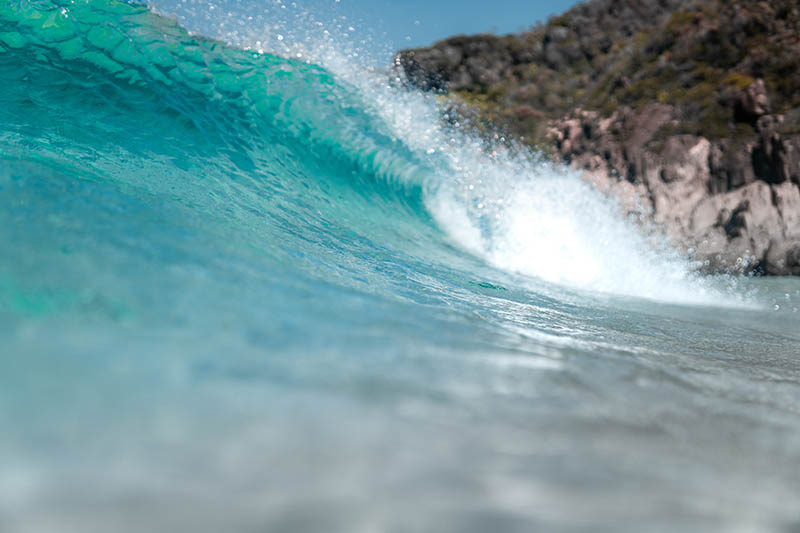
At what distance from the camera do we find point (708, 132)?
29.8ft

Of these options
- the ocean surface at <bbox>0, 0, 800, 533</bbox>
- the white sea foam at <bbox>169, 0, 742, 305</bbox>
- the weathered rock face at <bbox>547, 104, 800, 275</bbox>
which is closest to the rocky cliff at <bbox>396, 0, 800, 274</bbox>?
the weathered rock face at <bbox>547, 104, 800, 275</bbox>

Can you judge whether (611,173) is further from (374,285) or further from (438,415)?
(438,415)

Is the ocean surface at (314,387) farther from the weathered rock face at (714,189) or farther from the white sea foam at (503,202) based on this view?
the weathered rock face at (714,189)

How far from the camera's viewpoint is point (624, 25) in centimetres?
2203

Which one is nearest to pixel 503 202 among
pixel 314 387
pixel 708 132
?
pixel 314 387

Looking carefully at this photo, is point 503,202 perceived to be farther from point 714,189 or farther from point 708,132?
point 708,132

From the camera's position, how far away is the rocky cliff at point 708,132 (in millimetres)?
7344

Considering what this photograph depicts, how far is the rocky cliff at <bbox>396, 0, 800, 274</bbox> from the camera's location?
734 centimetres

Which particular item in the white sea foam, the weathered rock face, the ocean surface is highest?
the weathered rock face

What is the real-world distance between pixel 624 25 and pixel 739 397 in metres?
26.1

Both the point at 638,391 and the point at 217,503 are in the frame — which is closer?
the point at 217,503

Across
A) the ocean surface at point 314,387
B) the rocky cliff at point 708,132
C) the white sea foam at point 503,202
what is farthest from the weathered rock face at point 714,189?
the ocean surface at point 314,387

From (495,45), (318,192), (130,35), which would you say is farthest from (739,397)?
(495,45)

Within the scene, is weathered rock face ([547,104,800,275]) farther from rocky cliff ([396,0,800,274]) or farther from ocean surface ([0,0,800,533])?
ocean surface ([0,0,800,533])
